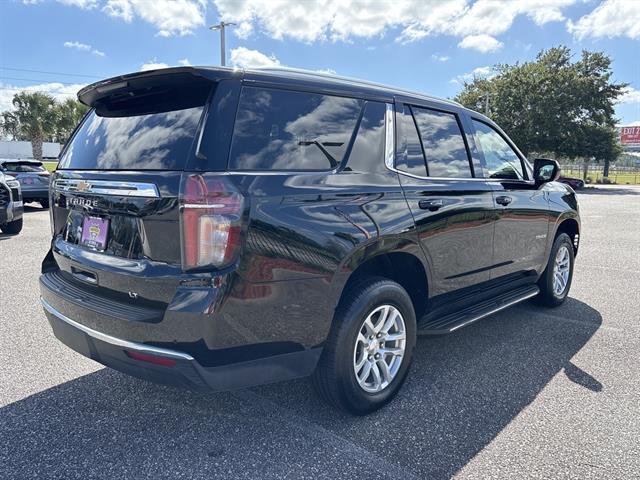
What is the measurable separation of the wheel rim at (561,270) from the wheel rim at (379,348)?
2.70 metres

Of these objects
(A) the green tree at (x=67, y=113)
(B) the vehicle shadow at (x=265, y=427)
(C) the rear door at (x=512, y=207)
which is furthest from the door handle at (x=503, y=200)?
(A) the green tree at (x=67, y=113)

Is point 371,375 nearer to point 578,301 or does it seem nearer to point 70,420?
point 70,420

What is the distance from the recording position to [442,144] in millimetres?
3512

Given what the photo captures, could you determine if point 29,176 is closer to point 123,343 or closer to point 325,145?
point 123,343

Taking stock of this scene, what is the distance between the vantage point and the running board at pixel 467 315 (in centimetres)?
325

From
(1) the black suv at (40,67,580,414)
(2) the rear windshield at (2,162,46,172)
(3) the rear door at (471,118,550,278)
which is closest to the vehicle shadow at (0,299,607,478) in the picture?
(1) the black suv at (40,67,580,414)

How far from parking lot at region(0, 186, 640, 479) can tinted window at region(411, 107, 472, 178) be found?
145 cm

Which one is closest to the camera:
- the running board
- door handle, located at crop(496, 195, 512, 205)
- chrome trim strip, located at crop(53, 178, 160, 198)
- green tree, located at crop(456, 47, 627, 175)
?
chrome trim strip, located at crop(53, 178, 160, 198)

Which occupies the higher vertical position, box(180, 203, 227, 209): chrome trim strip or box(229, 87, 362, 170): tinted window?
box(229, 87, 362, 170): tinted window

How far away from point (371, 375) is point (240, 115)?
66.8 inches

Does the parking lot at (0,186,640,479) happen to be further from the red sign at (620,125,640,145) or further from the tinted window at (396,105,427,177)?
the red sign at (620,125,640,145)

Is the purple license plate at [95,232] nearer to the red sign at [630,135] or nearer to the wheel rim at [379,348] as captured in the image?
the wheel rim at [379,348]

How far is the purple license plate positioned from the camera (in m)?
2.51

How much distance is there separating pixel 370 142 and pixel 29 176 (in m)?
13.5
